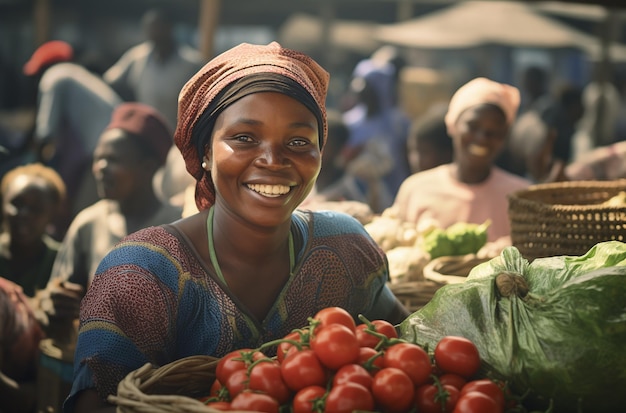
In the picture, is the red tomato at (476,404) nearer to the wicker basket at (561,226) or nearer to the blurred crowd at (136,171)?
the wicker basket at (561,226)

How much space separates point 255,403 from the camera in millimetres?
2031

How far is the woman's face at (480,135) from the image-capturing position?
209 inches

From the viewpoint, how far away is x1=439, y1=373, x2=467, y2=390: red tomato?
7.02ft

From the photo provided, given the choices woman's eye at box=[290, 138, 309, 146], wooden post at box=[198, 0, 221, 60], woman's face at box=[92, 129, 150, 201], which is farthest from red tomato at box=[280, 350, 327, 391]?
wooden post at box=[198, 0, 221, 60]

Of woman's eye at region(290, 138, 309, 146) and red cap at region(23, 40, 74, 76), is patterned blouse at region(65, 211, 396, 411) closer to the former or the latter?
woman's eye at region(290, 138, 309, 146)

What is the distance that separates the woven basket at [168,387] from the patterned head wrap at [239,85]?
2.18 ft

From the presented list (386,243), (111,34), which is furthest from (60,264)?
(111,34)

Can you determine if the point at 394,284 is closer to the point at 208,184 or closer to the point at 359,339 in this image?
the point at 208,184

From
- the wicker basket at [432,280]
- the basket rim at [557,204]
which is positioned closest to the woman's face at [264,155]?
the wicker basket at [432,280]

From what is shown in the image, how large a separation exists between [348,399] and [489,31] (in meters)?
12.6

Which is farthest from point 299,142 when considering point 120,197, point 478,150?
point 478,150

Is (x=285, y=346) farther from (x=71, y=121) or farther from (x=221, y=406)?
(x=71, y=121)

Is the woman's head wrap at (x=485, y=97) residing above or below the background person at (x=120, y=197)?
above

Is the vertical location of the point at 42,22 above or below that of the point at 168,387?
above
